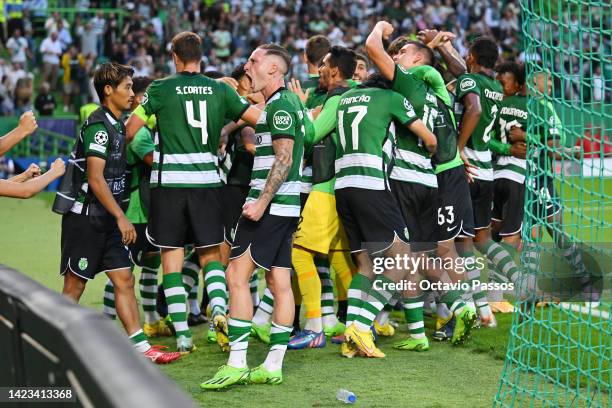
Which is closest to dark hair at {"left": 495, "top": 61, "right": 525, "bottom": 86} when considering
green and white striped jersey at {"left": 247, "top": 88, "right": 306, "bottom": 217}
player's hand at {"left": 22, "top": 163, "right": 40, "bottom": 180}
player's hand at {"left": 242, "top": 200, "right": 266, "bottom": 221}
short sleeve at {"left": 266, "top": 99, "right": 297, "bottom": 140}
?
green and white striped jersey at {"left": 247, "top": 88, "right": 306, "bottom": 217}

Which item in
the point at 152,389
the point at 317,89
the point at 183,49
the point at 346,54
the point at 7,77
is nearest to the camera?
the point at 152,389

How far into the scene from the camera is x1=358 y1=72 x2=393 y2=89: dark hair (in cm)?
686

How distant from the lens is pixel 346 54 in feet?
23.9

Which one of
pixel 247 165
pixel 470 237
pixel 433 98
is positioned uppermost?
pixel 433 98

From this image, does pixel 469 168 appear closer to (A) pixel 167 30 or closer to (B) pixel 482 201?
(B) pixel 482 201

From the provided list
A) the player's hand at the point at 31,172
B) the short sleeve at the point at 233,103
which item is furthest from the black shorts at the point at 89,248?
the short sleeve at the point at 233,103

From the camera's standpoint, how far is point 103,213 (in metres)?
6.58

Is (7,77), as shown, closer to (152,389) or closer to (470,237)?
(470,237)

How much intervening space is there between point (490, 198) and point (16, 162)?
15.0 m

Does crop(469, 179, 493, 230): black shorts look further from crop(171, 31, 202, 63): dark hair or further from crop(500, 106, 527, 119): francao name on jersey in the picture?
crop(171, 31, 202, 63): dark hair

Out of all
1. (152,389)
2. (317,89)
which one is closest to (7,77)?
(317,89)

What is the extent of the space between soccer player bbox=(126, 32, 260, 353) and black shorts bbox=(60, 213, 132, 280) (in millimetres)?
262

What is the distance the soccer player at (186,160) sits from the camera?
6645 millimetres

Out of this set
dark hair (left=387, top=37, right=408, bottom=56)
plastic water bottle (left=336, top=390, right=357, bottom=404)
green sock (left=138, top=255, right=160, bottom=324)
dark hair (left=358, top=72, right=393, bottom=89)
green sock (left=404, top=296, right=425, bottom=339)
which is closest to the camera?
plastic water bottle (left=336, top=390, right=357, bottom=404)
